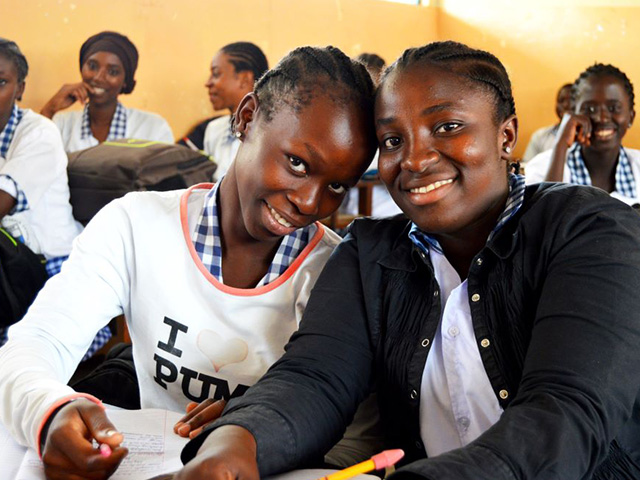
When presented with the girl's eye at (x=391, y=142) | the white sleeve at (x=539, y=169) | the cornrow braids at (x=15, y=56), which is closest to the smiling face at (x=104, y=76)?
the cornrow braids at (x=15, y=56)

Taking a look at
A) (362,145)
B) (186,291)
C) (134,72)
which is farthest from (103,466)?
(134,72)

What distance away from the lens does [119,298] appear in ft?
3.97

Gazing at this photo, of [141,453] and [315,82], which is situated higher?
[315,82]

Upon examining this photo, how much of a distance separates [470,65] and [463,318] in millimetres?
356

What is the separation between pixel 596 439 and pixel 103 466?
1.74 feet

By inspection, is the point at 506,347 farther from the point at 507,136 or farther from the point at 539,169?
the point at 539,169

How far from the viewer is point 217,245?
1229mm

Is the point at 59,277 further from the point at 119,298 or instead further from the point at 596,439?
the point at 596,439

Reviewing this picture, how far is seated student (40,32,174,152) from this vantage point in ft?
12.6

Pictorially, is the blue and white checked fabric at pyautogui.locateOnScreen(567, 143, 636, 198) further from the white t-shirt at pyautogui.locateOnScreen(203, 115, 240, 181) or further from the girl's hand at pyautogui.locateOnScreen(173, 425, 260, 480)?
the girl's hand at pyautogui.locateOnScreen(173, 425, 260, 480)

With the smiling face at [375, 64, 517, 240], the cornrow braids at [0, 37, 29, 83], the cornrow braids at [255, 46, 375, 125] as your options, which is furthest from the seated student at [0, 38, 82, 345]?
the smiling face at [375, 64, 517, 240]

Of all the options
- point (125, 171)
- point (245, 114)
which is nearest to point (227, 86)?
point (125, 171)

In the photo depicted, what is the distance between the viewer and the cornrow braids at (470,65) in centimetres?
100

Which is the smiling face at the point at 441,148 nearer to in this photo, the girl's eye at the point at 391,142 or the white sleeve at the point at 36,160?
the girl's eye at the point at 391,142
